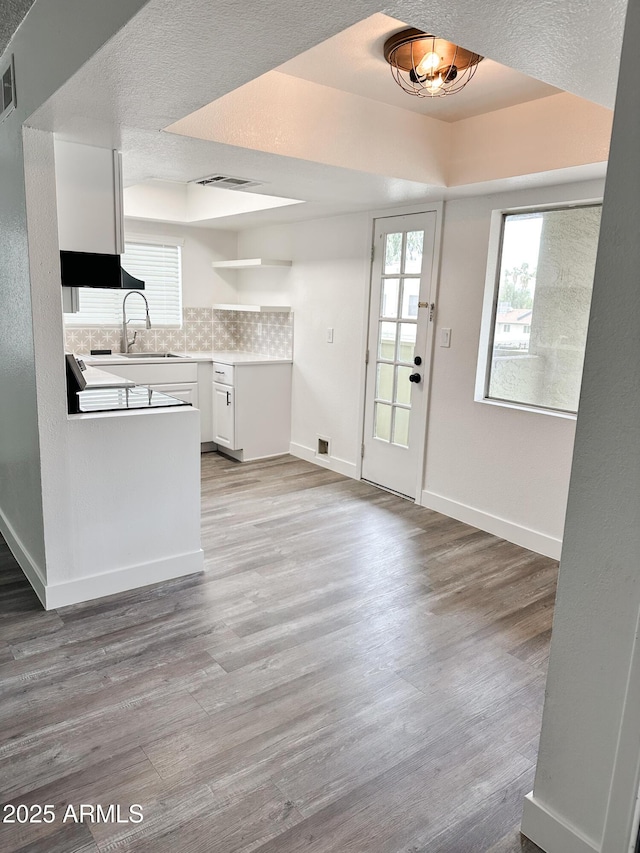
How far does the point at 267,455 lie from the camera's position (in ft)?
17.9

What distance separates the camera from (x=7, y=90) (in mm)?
2500

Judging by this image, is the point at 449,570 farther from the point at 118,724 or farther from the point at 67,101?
the point at 67,101

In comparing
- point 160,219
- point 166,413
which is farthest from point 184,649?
point 160,219

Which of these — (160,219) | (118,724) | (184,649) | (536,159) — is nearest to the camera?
(118,724)

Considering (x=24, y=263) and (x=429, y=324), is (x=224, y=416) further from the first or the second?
(x=24, y=263)

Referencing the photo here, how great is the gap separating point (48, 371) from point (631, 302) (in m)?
2.29

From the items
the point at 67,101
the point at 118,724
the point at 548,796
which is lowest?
the point at 118,724

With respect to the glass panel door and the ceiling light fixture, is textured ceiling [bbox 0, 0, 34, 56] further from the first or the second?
the glass panel door

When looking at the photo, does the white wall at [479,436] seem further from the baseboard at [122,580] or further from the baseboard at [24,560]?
the baseboard at [24,560]

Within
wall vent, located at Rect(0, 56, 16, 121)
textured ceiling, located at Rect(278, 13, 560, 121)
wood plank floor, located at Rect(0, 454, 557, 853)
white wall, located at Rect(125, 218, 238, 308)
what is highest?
textured ceiling, located at Rect(278, 13, 560, 121)

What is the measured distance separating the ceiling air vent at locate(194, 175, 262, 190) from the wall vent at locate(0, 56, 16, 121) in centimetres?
107

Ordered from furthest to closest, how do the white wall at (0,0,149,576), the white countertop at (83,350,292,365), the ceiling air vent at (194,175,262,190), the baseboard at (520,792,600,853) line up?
the white countertop at (83,350,292,365) < the ceiling air vent at (194,175,262,190) < the white wall at (0,0,149,576) < the baseboard at (520,792,600,853)

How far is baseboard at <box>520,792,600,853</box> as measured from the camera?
59.8 inches

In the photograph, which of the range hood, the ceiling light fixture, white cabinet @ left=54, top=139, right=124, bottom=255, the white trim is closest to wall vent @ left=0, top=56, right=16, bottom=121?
white cabinet @ left=54, top=139, right=124, bottom=255
